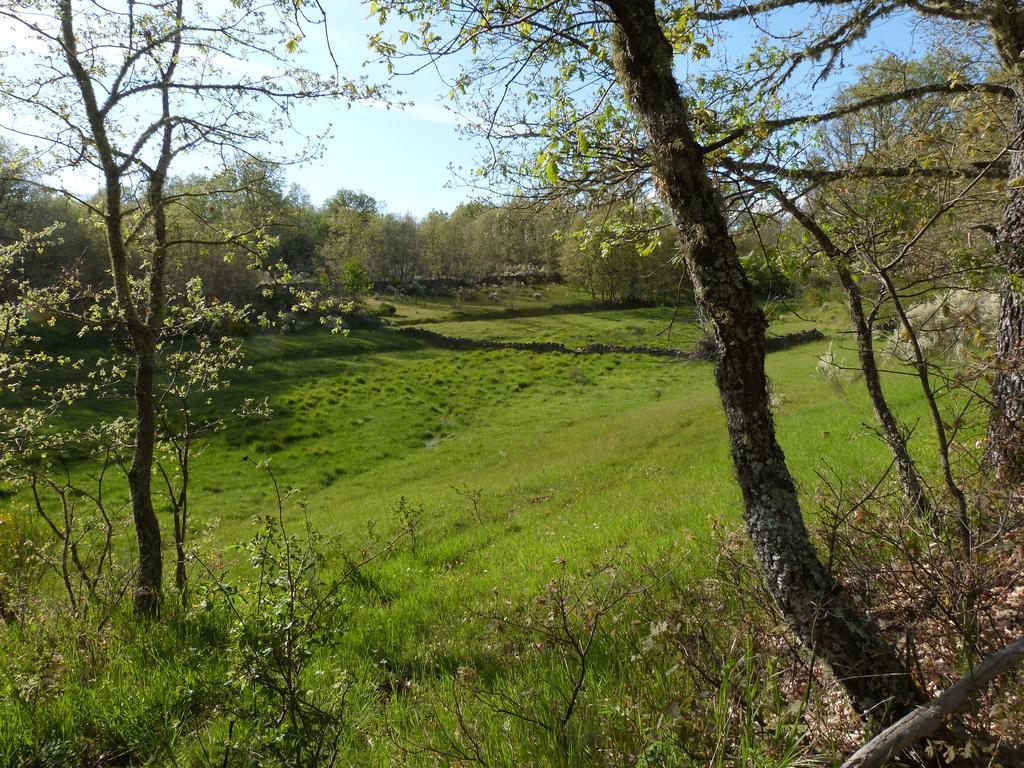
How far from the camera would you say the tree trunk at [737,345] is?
2.89 m

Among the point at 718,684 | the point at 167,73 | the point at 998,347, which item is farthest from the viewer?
the point at 167,73

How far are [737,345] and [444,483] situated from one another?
18.2 m

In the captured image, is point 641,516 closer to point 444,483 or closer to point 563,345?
point 444,483

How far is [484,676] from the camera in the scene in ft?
14.3

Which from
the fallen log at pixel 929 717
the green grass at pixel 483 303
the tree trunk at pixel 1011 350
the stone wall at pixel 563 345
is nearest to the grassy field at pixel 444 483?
the tree trunk at pixel 1011 350

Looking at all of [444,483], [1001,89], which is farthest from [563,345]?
[1001,89]

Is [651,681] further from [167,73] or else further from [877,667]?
[167,73]

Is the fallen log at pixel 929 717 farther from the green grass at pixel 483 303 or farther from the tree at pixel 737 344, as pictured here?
the green grass at pixel 483 303

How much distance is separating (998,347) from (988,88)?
2533 mm

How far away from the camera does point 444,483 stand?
20.3 m

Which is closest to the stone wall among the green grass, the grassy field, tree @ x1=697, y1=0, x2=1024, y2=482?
the grassy field

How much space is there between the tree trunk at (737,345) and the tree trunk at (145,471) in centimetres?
628

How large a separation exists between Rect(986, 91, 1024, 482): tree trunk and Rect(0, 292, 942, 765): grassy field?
1200mm

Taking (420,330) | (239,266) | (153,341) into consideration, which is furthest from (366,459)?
(239,266)
